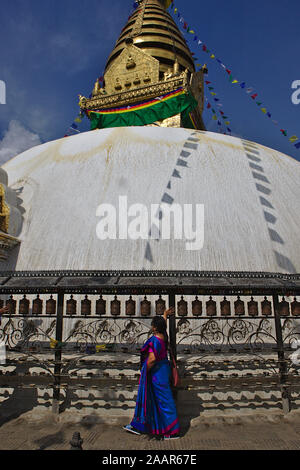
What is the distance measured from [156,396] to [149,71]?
12.6m

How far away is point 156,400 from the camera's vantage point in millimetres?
2680

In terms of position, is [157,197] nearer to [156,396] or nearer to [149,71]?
[156,396]

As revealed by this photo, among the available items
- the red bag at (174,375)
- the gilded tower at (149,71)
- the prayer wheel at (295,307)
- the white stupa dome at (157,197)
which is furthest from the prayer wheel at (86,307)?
the gilded tower at (149,71)

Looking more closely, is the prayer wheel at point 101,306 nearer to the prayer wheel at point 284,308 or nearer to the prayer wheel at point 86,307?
the prayer wheel at point 86,307

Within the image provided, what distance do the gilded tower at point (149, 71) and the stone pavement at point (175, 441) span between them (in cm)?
972

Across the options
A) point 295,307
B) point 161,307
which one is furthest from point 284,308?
point 161,307

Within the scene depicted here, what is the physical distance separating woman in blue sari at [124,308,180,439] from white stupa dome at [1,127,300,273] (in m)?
1.76

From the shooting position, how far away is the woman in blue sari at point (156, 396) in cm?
262

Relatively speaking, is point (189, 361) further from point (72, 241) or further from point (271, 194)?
point (271, 194)

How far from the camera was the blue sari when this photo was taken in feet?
8.61

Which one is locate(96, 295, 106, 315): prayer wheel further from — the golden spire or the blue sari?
the golden spire

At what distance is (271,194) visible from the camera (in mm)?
5488

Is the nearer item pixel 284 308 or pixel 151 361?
pixel 151 361
